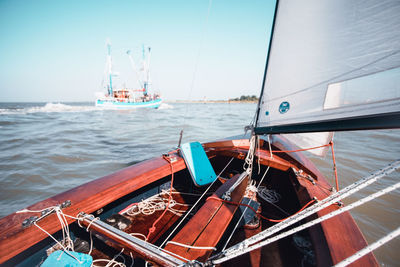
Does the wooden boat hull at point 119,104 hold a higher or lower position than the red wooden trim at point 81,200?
higher

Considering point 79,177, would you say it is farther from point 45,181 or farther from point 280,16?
point 280,16

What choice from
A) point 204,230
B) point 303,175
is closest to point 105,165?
point 204,230

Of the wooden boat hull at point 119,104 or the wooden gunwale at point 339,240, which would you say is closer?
the wooden gunwale at point 339,240

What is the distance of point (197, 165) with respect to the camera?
7.70ft

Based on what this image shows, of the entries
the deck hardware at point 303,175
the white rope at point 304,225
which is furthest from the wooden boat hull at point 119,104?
the white rope at point 304,225

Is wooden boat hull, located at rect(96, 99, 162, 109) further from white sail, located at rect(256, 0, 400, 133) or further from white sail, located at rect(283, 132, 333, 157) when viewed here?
white sail, located at rect(256, 0, 400, 133)

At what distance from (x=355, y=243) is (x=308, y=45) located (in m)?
1.63

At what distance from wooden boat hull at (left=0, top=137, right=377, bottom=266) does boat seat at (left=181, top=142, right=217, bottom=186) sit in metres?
0.12

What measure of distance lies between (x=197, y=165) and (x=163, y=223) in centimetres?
84

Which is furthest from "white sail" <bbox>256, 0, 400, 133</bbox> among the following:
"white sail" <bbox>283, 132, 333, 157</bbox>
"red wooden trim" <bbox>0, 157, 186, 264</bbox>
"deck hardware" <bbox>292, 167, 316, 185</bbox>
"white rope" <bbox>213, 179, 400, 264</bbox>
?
"red wooden trim" <bbox>0, 157, 186, 264</bbox>

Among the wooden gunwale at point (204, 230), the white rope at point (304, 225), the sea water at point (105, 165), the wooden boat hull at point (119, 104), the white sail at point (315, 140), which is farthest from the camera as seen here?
the wooden boat hull at point (119, 104)

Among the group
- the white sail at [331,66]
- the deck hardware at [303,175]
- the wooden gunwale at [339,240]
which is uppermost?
the white sail at [331,66]

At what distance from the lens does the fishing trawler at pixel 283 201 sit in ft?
3.13

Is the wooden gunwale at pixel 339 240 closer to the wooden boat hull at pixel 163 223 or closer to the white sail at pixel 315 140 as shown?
the wooden boat hull at pixel 163 223
